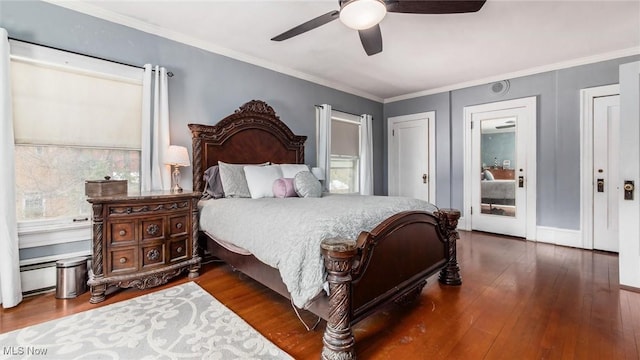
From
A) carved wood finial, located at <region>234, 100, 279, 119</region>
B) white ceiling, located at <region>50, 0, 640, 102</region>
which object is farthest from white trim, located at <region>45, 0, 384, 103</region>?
carved wood finial, located at <region>234, 100, 279, 119</region>

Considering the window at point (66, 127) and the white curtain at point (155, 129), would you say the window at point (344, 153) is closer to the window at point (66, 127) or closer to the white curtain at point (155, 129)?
the white curtain at point (155, 129)

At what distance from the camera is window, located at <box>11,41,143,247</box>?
2.30m

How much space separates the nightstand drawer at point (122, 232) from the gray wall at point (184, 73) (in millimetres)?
640

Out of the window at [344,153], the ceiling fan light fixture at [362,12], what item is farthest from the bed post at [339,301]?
the window at [344,153]

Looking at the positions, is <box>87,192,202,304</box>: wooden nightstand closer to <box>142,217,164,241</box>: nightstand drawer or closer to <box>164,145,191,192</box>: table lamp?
<box>142,217,164,241</box>: nightstand drawer

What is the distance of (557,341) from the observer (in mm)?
1693

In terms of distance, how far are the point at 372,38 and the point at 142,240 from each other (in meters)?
2.70

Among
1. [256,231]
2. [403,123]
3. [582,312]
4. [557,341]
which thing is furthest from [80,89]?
[403,123]

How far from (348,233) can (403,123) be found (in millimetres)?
4479

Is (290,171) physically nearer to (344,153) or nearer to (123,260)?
(123,260)

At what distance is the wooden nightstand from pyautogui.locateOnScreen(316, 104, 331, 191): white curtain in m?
2.26

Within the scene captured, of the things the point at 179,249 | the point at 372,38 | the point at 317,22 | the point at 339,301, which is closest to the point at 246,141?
the point at 179,249

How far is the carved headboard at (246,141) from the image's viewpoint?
324cm

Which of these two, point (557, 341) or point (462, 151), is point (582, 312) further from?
point (462, 151)
